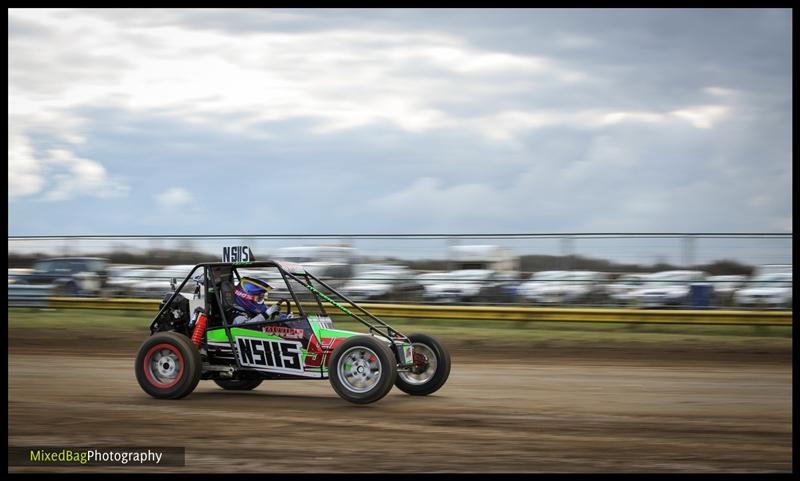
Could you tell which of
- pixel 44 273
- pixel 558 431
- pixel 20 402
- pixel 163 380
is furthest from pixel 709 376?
pixel 44 273

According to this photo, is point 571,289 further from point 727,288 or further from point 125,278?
point 125,278

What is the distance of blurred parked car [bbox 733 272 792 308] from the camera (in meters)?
16.7

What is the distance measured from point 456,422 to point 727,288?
9486 millimetres

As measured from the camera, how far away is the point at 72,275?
21.5 meters

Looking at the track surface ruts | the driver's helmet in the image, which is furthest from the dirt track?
the driver's helmet

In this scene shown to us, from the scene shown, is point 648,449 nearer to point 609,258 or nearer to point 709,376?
point 709,376

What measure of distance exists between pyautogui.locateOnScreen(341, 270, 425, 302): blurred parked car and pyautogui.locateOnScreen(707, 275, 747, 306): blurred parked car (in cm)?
525

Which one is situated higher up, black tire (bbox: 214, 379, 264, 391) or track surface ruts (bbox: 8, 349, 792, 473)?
black tire (bbox: 214, 379, 264, 391)

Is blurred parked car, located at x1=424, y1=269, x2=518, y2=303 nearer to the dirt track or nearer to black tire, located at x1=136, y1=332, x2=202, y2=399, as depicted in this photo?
the dirt track

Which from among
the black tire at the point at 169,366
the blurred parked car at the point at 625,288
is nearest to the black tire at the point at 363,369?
the black tire at the point at 169,366

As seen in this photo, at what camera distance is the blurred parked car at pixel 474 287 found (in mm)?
18406

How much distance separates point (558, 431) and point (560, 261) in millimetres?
9890

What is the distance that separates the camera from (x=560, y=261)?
18.3 m

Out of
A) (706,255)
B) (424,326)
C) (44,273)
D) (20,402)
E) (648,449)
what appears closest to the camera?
(648,449)
